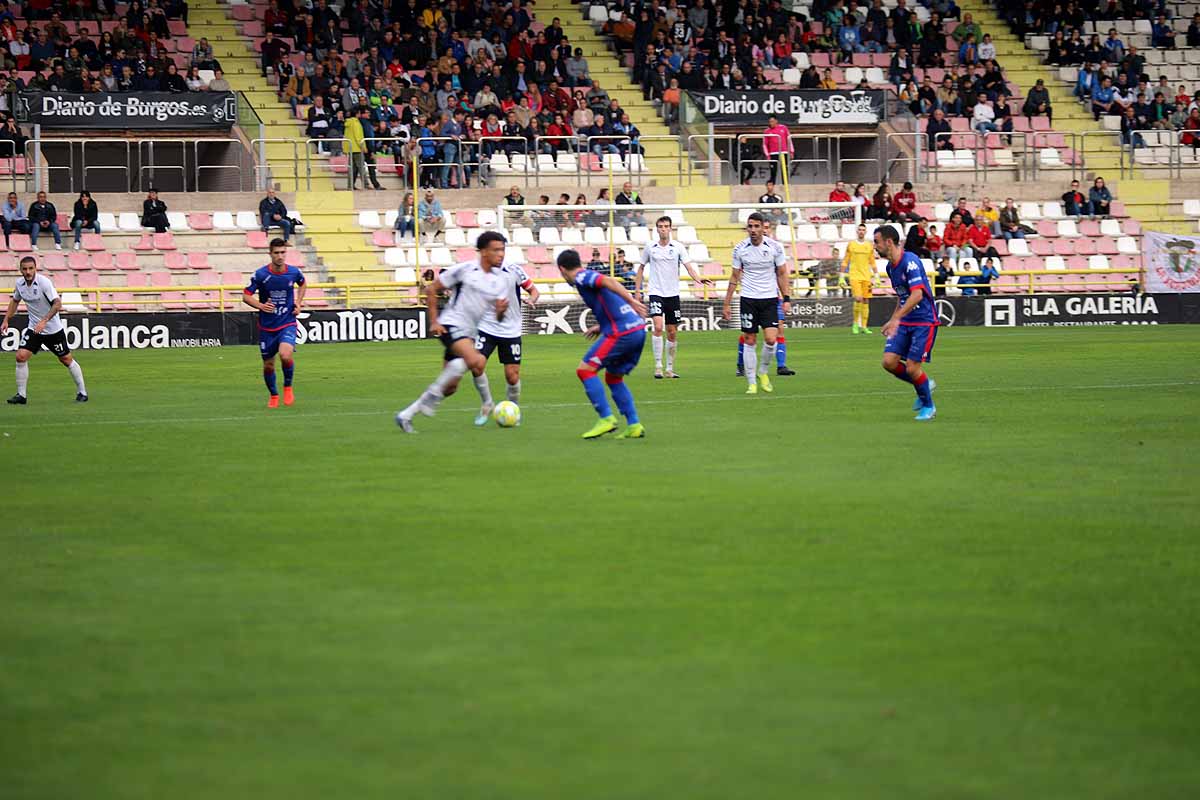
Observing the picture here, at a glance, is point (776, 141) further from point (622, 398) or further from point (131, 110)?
point (622, 398)

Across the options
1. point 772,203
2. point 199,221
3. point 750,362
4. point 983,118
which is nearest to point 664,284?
point 750,362

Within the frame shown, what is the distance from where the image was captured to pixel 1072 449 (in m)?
13.7

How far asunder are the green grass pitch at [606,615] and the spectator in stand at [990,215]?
1082 inches

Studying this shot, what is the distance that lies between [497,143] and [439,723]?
37.2 metres

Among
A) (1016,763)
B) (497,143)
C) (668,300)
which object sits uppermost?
(497,143)

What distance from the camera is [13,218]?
1441 inches

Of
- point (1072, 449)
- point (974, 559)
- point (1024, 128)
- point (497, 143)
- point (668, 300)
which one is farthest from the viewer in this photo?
point (1024, 128)

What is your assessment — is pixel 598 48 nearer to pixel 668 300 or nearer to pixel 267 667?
pixel 668 300

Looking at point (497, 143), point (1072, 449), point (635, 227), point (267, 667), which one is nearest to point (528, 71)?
point (497, 143)

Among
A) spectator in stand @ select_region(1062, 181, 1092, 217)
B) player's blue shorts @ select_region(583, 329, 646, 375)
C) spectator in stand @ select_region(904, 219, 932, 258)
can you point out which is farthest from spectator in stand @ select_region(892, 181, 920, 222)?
player's blue shorts @ select_region(583, 329, 646, 375)

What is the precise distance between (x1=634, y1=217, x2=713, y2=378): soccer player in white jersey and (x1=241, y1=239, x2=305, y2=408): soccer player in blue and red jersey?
5502mm

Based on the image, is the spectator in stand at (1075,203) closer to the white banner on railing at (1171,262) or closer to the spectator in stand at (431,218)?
the white banner on railing at (1171,262)

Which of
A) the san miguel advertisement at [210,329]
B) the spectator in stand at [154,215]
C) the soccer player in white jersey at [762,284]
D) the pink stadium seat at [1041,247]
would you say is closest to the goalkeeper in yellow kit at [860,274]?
the pink stadium seat at [1041,247]

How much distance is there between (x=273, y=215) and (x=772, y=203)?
11.6 meters
